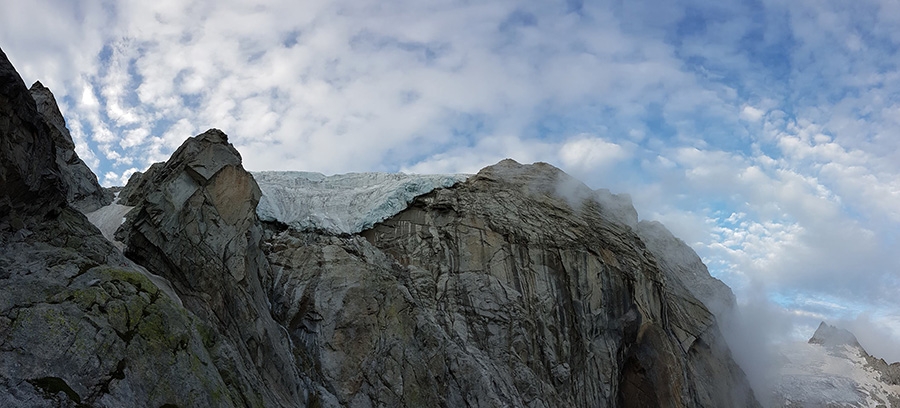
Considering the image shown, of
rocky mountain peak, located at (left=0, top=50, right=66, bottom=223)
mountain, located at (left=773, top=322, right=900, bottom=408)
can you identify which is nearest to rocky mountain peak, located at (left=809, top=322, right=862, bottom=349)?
mountain, located at (left=773, top=322, right=900, bottom=408)

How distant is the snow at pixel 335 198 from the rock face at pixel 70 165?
918cm

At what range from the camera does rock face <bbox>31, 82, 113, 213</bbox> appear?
3369 cm

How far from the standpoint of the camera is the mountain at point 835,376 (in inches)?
2643

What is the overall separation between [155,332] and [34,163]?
576 cm

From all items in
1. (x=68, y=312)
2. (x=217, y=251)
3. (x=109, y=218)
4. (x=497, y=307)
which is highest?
(x=109, y=218)

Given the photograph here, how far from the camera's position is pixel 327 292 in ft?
98.3

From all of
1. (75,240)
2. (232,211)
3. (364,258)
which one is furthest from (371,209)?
(75,240)

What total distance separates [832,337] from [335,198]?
3106 inches

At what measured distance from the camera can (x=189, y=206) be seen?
79.7 feet

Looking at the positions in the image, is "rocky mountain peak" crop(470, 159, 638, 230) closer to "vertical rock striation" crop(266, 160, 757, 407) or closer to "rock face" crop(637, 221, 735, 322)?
"vertical rock striation" crop(266, 160, 757, 407)

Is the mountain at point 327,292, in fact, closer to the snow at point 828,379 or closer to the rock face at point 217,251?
the rock face at point 217,251

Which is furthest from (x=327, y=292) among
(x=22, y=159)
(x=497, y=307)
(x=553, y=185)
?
(x=553, y=185)

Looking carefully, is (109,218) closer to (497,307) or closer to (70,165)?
(70,165)

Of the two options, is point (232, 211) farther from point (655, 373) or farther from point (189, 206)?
point (655, 373)
